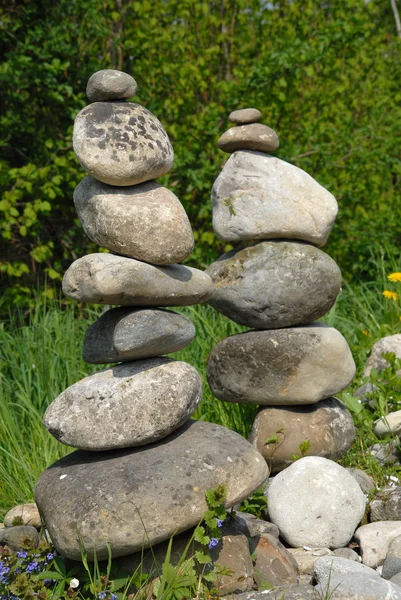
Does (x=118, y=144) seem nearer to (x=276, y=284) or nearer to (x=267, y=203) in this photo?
(x=267, y=203)

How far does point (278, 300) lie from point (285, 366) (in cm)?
34

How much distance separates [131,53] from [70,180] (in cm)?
133

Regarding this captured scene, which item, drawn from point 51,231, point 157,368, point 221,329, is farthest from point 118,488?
point 51,231

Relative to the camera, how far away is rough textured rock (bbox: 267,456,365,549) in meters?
3.70

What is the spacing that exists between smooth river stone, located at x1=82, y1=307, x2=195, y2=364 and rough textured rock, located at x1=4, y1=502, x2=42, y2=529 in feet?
2.61

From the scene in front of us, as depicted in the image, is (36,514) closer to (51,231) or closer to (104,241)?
(104,241)

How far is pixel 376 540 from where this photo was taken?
3.66 m

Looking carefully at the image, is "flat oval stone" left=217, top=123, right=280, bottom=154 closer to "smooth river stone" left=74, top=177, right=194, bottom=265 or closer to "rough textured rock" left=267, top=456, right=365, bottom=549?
"smooth river stone" left=74, top=177, right=194, bottom=265

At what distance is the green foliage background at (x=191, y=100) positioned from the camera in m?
6.62

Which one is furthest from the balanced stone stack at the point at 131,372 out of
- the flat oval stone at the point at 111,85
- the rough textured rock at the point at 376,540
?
the rough textured rock at the point at 376,540

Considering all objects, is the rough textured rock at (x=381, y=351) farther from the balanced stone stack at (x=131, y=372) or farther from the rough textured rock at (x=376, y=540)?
the balanced stone stack at (x=131, y=372)

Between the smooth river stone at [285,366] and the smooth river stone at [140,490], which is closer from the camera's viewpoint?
the smooth river stone at [140,490]

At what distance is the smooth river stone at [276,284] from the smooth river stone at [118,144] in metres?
0.95

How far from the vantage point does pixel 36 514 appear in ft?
12.4
